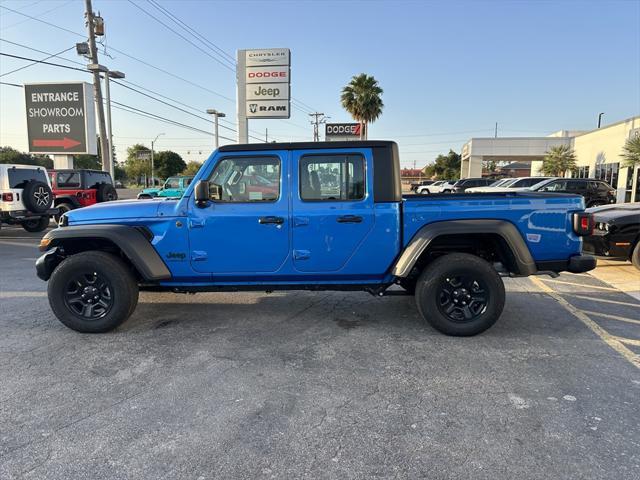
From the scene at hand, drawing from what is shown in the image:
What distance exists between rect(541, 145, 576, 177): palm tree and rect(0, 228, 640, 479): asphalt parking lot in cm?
3323

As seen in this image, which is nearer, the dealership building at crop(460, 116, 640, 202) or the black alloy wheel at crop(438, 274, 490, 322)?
the black alloy wheel at crop(438, 274, 490, 322)

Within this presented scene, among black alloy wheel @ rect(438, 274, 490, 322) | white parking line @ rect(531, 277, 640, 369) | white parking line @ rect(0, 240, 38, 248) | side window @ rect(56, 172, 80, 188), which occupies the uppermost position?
side window @ rect(56, 172, 80, 188)

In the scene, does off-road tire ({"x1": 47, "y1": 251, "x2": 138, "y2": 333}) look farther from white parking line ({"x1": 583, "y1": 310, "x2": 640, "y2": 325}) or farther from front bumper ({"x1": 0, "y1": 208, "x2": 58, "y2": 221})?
front bumper ({"x1": 0, "y1": 208, "x2": 58, "y2": 221})

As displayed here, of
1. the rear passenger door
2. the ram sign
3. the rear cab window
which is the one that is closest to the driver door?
the rear passenger door

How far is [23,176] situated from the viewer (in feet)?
38.4

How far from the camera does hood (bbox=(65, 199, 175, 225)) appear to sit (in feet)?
14.1

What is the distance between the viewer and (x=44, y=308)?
17.5 ft

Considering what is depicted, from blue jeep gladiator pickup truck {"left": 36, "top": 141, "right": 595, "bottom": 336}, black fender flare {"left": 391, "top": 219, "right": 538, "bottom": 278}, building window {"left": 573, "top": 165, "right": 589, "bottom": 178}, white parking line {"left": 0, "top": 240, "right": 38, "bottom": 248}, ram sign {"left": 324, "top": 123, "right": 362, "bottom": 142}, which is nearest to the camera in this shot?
black fender flare {"left": 391, "top": 219, "right": 538, "bottom": 278}

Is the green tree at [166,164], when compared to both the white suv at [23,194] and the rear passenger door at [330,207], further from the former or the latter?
the rear passenger door at [330,207]

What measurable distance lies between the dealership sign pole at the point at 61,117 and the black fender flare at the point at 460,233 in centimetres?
2056

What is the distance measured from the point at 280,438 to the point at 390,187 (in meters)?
2.56

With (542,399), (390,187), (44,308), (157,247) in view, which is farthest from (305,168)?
(44,308)

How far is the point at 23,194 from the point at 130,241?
9.67 meters

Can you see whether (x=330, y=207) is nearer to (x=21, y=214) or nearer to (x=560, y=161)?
(x=21, y=214)
